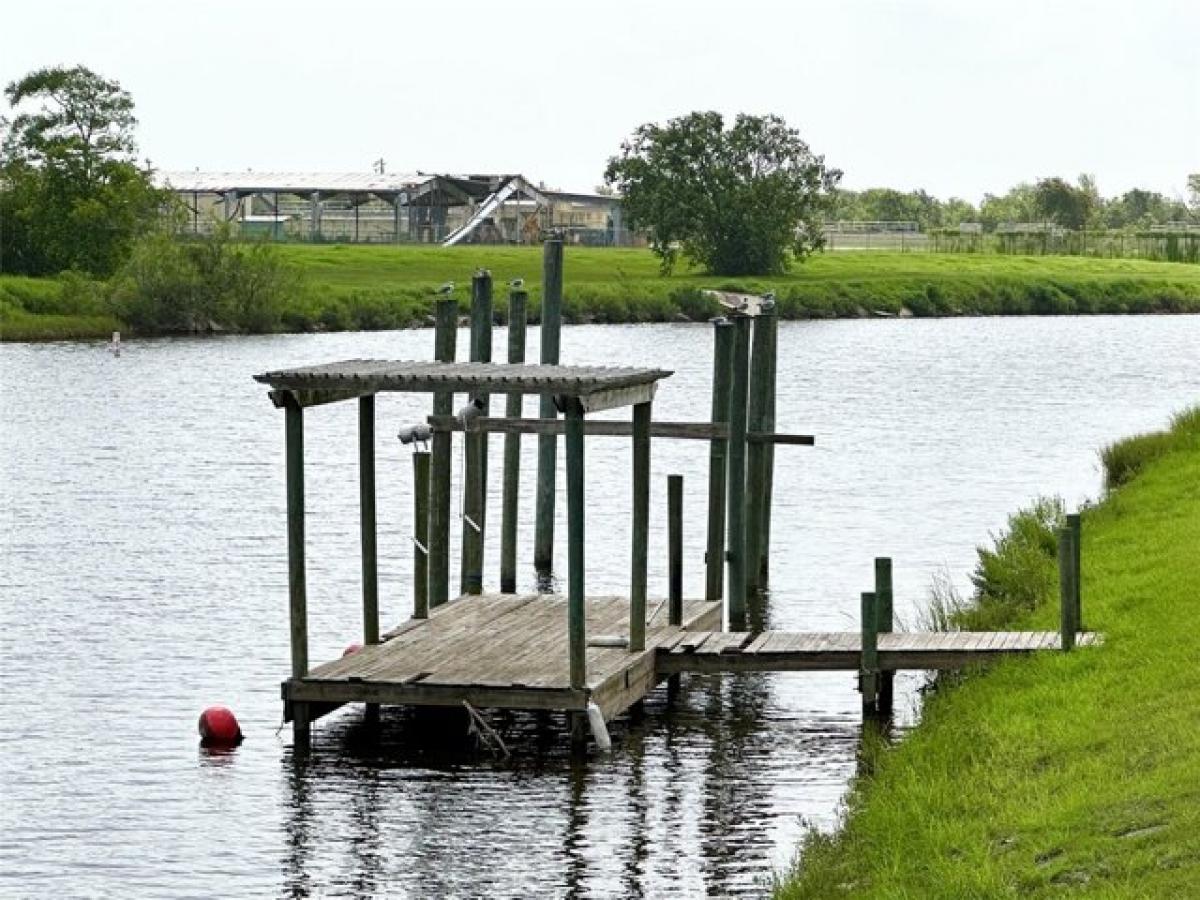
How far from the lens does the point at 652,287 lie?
117m

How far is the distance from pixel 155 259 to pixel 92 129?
2153 cm

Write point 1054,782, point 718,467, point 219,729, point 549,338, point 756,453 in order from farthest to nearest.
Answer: point 549,338 < point 756,453 < point 718,467 < point 219,729 < point 1054,782

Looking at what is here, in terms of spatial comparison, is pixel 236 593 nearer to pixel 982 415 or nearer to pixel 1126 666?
pixel 1126 666

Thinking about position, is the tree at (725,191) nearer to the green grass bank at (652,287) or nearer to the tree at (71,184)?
the green grass bank at (652,287)

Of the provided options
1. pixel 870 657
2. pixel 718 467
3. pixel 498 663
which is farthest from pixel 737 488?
pixel 498 663

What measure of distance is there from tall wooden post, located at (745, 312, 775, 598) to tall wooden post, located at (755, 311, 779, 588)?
0.01m

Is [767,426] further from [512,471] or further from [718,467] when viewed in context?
[512,471]

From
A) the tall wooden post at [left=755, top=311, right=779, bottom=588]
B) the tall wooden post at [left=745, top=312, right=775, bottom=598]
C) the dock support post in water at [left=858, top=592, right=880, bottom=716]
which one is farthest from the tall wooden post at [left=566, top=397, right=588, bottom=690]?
the tall wooden post at [left=755, top=311, right=779, bottom=588]

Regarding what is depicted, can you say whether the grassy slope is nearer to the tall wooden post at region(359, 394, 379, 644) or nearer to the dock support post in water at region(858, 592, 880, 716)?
the dock support post in water at region(858, 592, 880, 716)

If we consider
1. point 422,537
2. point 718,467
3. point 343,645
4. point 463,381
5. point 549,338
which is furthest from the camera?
point 549,338

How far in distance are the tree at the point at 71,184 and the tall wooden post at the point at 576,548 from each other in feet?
291

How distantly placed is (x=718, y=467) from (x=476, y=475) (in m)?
A: 2.95

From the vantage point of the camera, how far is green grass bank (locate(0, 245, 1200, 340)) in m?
101

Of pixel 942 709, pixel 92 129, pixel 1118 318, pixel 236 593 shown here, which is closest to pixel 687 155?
pixel 1118 318
